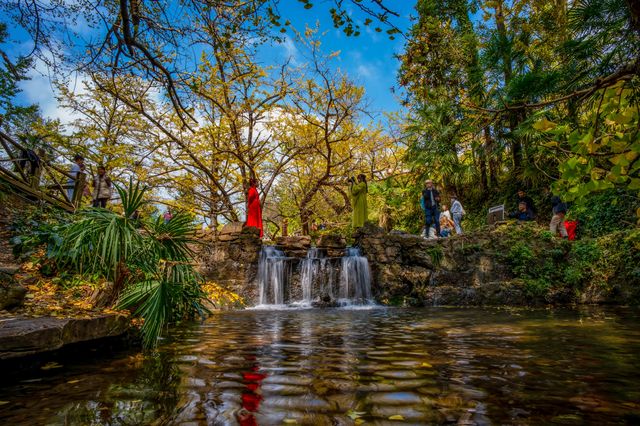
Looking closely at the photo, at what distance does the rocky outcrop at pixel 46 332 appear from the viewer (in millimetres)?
2979

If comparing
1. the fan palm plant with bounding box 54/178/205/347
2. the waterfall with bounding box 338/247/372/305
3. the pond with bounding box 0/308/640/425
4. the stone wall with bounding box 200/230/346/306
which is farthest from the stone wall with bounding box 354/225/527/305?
the fan palm plant with bounding box 54/178/205/347

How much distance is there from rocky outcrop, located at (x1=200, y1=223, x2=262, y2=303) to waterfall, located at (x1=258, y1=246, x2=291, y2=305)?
0.74ft

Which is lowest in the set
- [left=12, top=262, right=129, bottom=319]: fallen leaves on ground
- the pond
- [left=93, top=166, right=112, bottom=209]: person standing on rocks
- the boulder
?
the pond

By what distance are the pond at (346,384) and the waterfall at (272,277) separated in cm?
787

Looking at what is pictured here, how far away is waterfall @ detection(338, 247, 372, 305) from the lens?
12609mm

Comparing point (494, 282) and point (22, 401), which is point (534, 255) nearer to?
point (494, 282)

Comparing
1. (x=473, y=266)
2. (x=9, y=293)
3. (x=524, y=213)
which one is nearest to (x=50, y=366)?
(x=9, y=293)

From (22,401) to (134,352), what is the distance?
1.54m

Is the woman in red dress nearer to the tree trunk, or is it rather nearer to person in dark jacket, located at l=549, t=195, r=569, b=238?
person in dark jacket, located at l=549, t=195, r=569, b=238

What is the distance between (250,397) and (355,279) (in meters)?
10.5

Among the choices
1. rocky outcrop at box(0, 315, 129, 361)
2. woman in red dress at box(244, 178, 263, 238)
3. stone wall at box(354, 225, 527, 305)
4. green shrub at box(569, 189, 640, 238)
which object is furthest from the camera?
woman in red dress at box(244, 178, 263, 238)

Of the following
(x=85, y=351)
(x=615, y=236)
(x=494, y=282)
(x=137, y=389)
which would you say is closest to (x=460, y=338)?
(x=137, y=389)

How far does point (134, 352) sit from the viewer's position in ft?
13.1

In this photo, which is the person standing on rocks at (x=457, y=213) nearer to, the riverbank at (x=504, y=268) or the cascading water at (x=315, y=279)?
the riverbank at (x=504, y=268)
